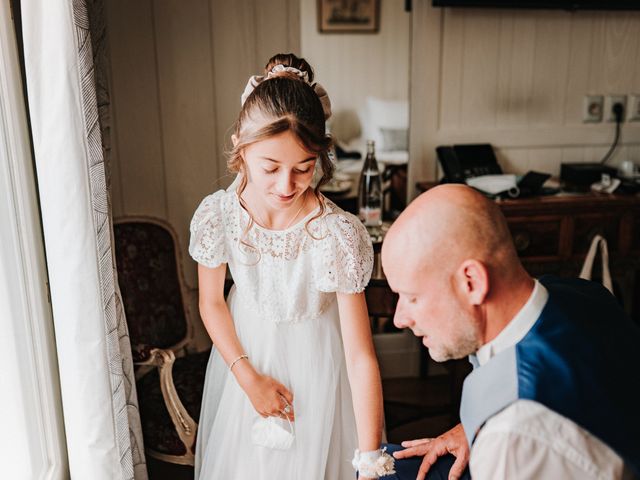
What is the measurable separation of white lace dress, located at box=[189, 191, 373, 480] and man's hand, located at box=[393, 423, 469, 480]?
21 centimetres

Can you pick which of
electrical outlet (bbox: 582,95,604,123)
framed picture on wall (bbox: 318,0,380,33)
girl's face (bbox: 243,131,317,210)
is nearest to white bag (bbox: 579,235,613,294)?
electrical outlet (bbox: 582,95,604,123)

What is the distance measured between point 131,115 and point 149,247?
511mm

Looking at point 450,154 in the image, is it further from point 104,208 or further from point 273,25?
point 104,208

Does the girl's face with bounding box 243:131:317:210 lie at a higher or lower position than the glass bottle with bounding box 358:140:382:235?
higher

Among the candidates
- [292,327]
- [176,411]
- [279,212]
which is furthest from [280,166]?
[176,411]

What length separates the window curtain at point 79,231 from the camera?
4.75 feet

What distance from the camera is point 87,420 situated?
5.42 feet

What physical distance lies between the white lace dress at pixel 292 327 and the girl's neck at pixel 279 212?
0.06ft

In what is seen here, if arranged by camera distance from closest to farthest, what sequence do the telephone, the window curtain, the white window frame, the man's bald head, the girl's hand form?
the man's bald head < the window curtain < the white window frame < the girl's hand < the telephone

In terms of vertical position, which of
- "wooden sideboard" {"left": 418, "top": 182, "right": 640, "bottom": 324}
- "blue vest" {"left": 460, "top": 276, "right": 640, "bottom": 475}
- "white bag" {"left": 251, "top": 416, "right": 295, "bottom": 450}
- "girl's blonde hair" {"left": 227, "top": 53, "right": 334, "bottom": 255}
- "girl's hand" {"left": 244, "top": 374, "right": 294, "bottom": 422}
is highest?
"girl's blonde hair" {"left": 227, "top": 53, "right": 334, "bottom": 255}

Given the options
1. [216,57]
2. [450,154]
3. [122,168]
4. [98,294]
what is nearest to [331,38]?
[216,57]

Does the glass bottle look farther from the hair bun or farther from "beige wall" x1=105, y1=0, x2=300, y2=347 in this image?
the hair bun

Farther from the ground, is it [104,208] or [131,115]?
[131,115]

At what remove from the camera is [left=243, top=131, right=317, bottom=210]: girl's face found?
1.50 meters
